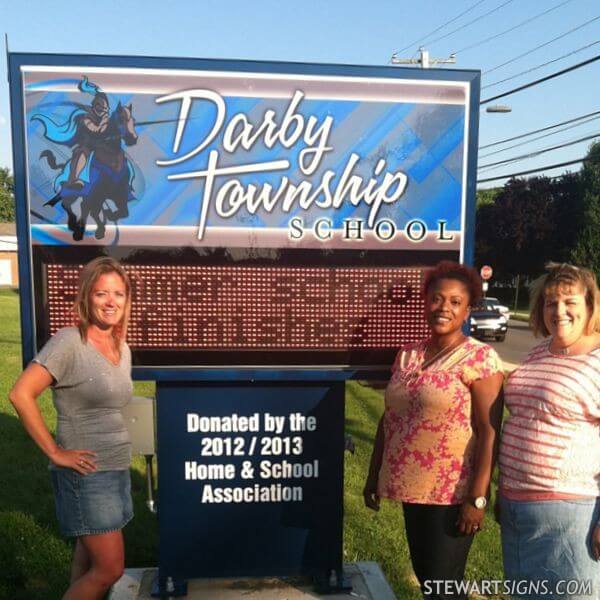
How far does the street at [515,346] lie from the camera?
522 inches

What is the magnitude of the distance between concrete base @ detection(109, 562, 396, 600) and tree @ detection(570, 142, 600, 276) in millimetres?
31644

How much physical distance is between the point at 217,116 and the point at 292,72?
0.47 m

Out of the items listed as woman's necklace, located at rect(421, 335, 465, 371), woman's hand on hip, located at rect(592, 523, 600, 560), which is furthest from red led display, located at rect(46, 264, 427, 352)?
woman's hand on hip, located at rect(592, 523, 600, 560)

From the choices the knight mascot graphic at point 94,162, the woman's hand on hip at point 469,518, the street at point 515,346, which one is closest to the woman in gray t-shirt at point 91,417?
the knight mascot graphic at point 94,162

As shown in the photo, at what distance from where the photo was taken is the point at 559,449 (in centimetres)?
210

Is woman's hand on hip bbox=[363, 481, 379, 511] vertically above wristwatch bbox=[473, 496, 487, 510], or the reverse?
wristwatch bbox=[473, 496, 487, 510]

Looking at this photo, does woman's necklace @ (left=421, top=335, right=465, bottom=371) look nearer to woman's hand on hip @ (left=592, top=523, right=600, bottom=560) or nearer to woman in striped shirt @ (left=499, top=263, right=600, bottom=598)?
woman in striped shirt @ (left=499, top=263, right=600, bottom=598)

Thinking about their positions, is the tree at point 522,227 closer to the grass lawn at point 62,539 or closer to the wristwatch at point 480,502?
the grass lawn at point 62,539

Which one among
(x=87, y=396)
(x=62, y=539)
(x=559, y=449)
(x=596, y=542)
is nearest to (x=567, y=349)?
(x=559, y=449)

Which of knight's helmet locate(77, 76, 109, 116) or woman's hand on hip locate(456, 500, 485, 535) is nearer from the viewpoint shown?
woman's hand on hip locate(456, 500, 485, 535)

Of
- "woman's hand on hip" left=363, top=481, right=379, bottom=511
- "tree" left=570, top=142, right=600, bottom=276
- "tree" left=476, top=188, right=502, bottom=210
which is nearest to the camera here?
"woman's hand on hip" left=363, top=481, right=379, bottom=511

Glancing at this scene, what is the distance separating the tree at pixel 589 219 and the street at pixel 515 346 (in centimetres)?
1263

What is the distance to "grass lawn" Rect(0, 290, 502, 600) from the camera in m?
3.38

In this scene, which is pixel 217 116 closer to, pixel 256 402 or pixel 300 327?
pixel 300 327
